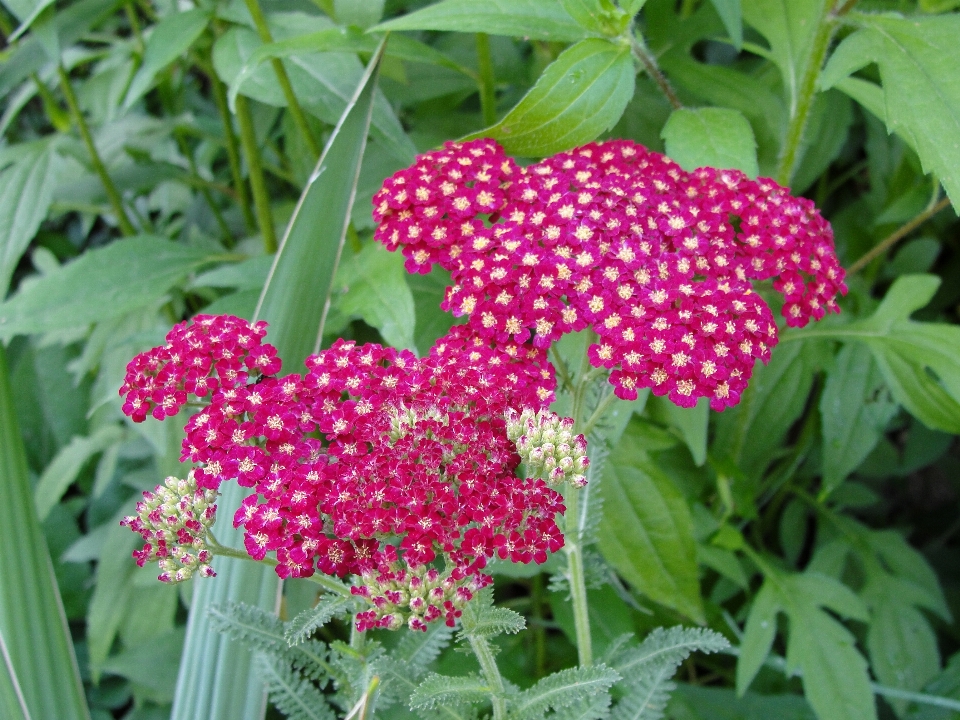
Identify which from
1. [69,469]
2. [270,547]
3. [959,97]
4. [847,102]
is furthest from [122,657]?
[847,102]

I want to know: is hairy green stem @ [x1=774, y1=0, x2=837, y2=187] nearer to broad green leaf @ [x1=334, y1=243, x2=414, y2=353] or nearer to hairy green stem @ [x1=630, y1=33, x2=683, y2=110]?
hairy green stem @ [x1=630, y1=33, x2=683, y2=110]

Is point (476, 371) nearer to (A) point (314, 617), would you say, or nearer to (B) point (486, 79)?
(A) point (314, 617)

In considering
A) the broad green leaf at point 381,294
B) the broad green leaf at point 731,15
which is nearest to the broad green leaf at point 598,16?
the broad green leaf at point 731,15

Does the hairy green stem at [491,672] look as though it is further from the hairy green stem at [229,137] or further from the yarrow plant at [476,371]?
the hairy green stem at [229,137]

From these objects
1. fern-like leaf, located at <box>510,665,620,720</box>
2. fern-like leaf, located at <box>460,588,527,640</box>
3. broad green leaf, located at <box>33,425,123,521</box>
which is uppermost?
fern-like leaf, located at <box>460,588,527,640</box>

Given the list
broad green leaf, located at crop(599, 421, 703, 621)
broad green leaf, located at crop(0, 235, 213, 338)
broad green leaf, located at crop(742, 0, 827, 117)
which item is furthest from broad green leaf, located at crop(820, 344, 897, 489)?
broad green leaf, located at crop(0, 235, 213, 338)

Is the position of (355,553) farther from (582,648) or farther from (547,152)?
(547,152)

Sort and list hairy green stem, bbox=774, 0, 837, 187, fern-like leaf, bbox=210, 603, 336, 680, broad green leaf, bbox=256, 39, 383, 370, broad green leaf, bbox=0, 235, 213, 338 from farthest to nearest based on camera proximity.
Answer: broad green leaf, bbox=0, 235, 213, 338, hairy green stem, bbox=774, 0, 837, 187, broad green leaf, bbox=256, 39, 383, 370, fern-like leaf, bbox=210, 603, 336, 680
